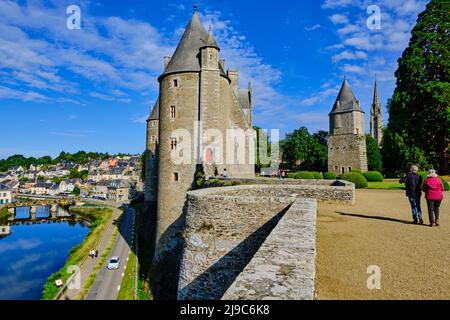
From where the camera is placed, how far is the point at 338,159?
38125 mm

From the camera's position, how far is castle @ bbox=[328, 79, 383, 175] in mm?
36594

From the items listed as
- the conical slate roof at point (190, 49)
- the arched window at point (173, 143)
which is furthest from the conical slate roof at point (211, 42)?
the arched window at point (173, 143)

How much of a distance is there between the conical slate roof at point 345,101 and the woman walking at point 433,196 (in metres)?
31.3

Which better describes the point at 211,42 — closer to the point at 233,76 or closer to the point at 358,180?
the point at 233,76

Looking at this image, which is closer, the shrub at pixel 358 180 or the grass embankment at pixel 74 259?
the shrub at pixel 358 180

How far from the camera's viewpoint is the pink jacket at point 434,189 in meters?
7.69

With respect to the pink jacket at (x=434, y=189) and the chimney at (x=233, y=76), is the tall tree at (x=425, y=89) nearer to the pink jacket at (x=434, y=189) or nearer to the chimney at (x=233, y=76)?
the chimney at (x=233, y=76)

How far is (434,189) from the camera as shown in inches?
309

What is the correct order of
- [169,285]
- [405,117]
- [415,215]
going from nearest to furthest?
1. [415,215]
2. [169,285]
3. [405,117]

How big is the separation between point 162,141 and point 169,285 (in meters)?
8.79

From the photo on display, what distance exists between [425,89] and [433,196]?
13789 mm
